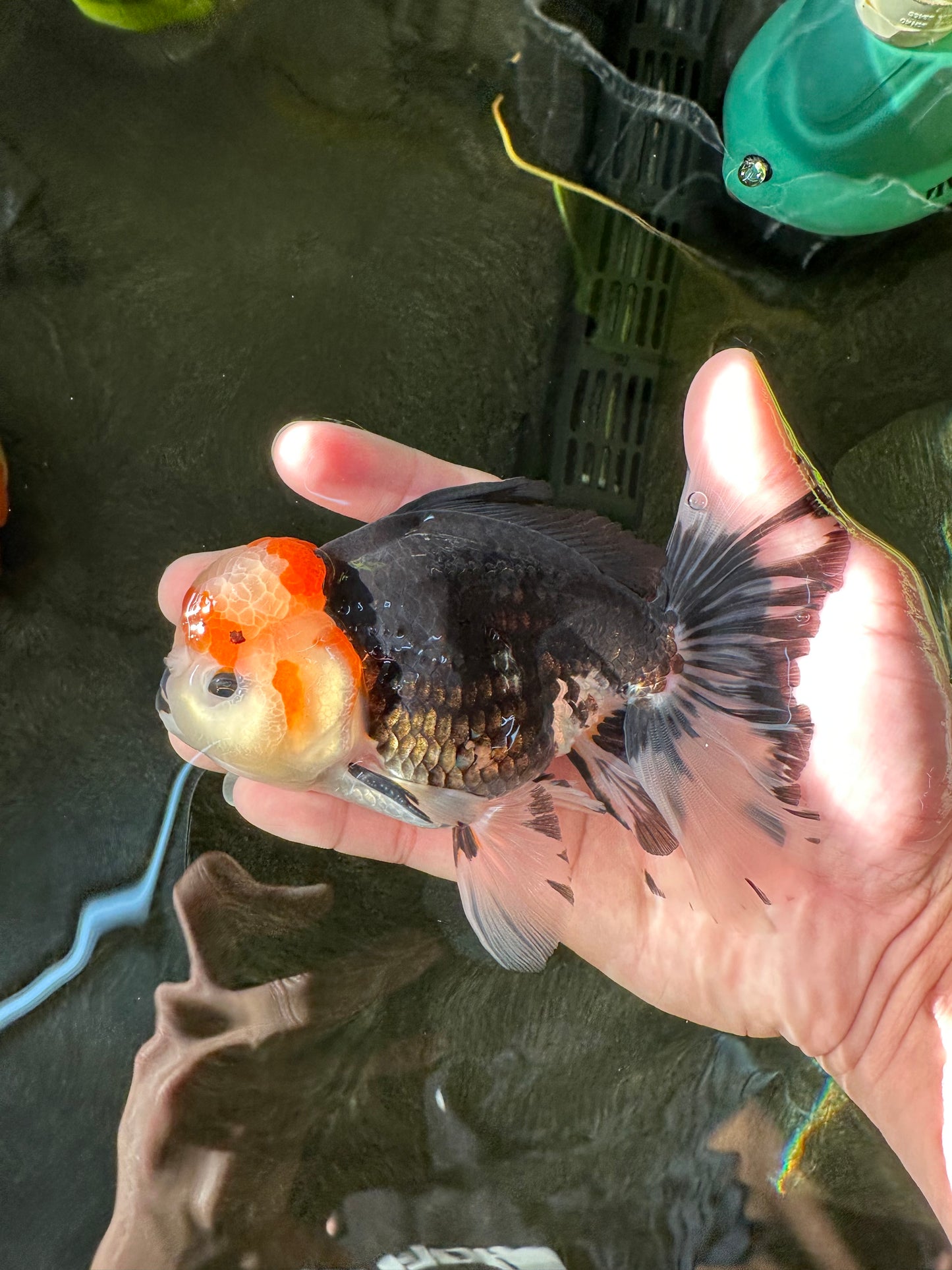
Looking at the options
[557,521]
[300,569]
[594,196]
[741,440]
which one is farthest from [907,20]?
[300,569]

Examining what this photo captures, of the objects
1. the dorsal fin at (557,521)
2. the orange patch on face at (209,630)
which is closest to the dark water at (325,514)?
the dorsal fin at (557,521)

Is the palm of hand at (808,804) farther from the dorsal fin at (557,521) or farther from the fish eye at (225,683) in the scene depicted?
the fish eye at (225,683)

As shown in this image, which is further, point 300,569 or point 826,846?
point 826,846

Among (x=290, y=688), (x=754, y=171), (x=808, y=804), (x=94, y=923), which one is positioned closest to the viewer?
(x=290, y=688)

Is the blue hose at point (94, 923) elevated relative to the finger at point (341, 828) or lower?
lower

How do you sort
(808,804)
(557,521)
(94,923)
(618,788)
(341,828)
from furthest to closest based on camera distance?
(94,923), (341,828), (808,804), (618,788), (557,521)

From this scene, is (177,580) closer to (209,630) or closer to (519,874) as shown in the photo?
(209,630)
